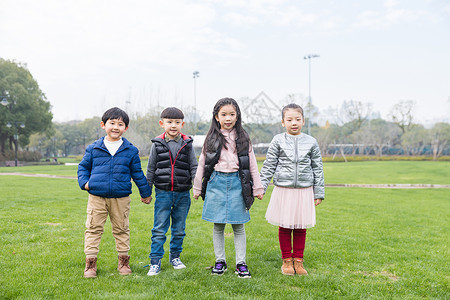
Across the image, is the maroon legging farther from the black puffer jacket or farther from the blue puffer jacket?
the blue puffer jacket

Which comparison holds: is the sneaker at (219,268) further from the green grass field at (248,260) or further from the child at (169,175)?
the child at (169,175)

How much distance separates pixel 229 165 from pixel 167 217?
3.03 ft

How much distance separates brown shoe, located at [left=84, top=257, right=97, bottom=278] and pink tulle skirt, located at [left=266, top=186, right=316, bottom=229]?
195 centimetres

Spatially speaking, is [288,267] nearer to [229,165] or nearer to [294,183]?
[294,183]

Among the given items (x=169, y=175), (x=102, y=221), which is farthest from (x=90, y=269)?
(x=169, y=175)

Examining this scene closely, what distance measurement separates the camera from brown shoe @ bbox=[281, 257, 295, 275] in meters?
3.56

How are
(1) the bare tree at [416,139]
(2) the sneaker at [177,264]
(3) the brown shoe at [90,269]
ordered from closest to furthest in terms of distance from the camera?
(3) the brown shoe at [90,269]
(2) the sneaker at [177,264]
(1) the bare tree at [416,139]

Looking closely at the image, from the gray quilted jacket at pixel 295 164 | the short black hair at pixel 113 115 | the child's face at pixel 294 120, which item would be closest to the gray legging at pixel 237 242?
the gray quilted jacket at pixel 295 164

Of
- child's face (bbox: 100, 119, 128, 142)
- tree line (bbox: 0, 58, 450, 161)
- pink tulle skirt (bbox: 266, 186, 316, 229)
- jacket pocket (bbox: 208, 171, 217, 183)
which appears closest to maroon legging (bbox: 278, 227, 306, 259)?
pink tulle skirt (bbox: 266, 186, 316, 229)

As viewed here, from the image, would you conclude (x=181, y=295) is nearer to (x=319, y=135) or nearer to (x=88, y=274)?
(x=88, y=274)

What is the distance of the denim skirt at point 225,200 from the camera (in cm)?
342

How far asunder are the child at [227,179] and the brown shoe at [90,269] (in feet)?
4.03

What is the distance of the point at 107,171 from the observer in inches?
135

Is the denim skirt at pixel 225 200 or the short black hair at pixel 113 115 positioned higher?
the short black hair at pixel 113 115
